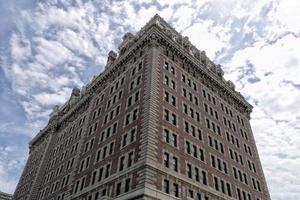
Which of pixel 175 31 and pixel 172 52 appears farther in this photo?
pixel 175 31

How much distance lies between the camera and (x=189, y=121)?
4225 centimetres

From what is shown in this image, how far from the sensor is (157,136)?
113ft

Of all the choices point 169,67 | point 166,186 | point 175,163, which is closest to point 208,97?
point 169,67

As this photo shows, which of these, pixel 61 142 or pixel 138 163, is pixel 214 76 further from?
pixel 61 142

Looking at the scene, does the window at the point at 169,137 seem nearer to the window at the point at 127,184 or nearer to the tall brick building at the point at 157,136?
the tall brick building at the point at 157,136

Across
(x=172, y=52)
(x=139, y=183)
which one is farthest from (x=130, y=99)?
(x=139, y=183)

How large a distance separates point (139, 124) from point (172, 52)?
18224 millimetres

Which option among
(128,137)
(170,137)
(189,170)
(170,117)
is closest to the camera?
(189,170)

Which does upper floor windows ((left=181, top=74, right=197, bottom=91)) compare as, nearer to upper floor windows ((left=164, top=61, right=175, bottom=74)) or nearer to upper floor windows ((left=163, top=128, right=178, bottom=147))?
upper floor windows ((left=164, top=61, right=175, bottom=74))

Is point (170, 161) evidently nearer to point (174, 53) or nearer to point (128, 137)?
point (128, 137)

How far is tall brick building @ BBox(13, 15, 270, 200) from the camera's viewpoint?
3366 cm

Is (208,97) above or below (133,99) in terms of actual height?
above

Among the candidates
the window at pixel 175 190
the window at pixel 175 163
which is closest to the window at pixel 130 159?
the window at pixel 175 163

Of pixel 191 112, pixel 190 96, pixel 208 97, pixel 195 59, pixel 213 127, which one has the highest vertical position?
pixel 195 59
